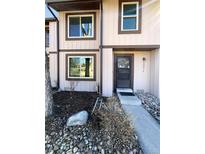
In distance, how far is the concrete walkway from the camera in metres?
4.03

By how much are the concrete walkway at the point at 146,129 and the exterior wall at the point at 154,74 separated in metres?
2.37

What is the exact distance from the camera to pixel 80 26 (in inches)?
432

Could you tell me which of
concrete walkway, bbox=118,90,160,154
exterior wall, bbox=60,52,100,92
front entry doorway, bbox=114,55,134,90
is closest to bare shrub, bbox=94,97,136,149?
concrete walkway, bbox=118,90,160,154

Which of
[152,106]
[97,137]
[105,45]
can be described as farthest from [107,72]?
[97,137]

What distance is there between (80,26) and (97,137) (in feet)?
26.6

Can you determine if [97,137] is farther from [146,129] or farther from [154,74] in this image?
[154,74]

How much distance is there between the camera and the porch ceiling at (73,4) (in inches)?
374

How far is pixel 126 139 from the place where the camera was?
167 inches

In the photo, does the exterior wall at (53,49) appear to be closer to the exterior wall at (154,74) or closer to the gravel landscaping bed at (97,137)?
the exterior wall at (154,74)

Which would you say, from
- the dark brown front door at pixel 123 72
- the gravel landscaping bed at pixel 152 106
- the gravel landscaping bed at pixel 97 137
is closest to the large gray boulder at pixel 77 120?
the gravel landscaping bed at pixel 97 137
